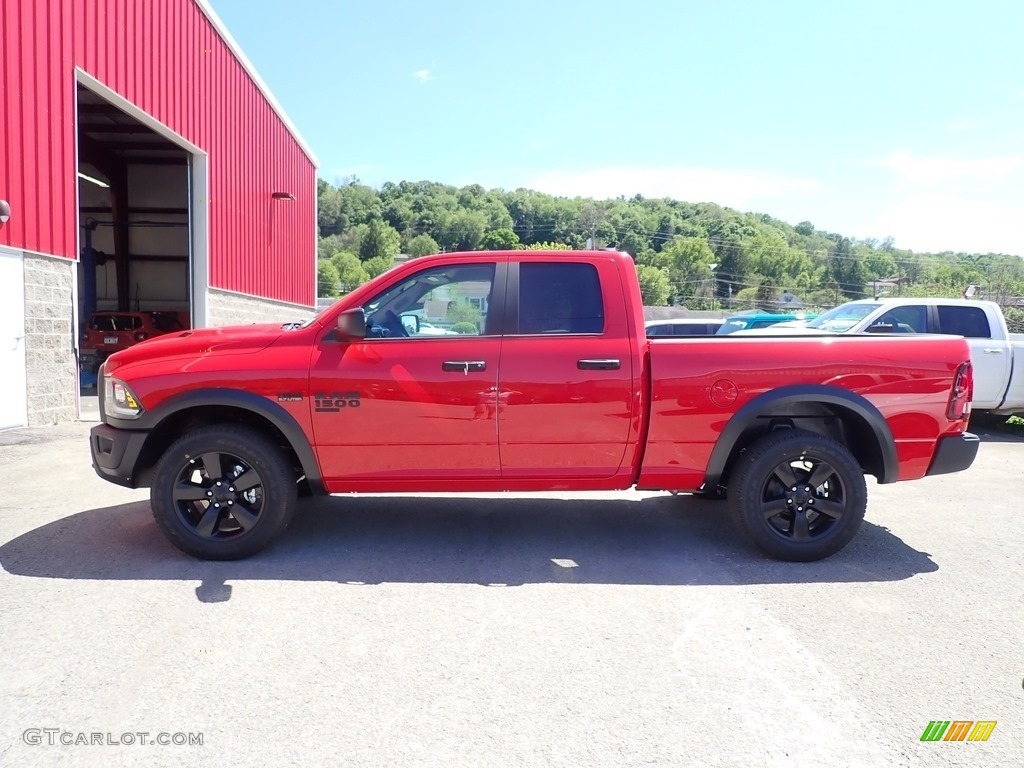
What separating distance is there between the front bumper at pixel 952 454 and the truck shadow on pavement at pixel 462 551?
65 cm

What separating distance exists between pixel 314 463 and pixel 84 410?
8.59 meters

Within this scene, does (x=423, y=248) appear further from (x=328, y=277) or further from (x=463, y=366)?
(x=328, y=277)

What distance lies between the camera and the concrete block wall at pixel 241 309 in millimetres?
15305

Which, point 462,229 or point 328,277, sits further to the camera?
point 328,277

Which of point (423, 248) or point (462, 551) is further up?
point (423, 248)

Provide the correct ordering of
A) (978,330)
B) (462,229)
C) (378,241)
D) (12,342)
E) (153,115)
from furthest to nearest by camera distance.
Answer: (378,241), (462,229), (153,115), (978,330), (12,342)

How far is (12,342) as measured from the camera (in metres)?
9.02

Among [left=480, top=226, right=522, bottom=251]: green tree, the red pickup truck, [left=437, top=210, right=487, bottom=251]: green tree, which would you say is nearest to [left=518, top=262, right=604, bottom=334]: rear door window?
the red pickup truck

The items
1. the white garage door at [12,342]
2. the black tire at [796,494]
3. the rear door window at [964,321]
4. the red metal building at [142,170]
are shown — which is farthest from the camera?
the rear door window at [964,321]

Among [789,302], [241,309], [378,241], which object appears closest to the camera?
[241,309]

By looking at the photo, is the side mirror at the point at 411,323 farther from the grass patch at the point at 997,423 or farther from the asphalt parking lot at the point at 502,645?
the grass patch at the point at 997,423

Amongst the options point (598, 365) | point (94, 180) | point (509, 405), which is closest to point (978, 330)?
point (598, 365)

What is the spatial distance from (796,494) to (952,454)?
104 cm

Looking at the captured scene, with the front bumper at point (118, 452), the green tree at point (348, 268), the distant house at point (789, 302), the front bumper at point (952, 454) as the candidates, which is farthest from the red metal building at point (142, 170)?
the distant house at point (789, 302)
